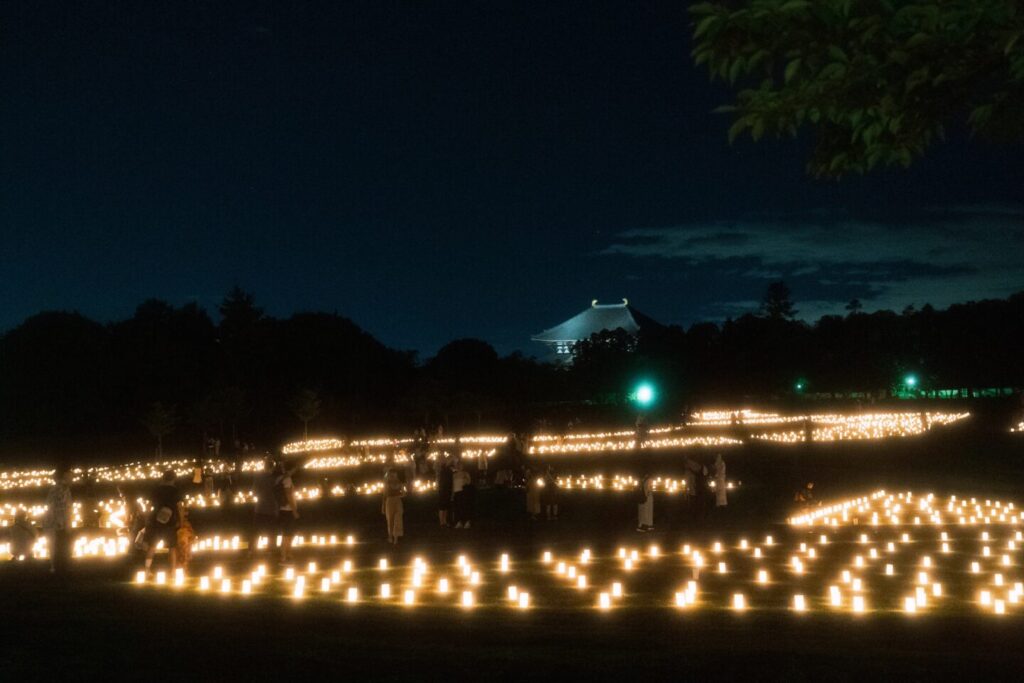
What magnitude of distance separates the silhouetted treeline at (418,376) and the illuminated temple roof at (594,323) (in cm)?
6307

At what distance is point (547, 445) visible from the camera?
58.8 metres

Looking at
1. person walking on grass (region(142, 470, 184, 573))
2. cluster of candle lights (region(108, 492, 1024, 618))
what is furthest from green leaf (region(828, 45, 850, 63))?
person walking on grass (region(142, 470, 184, 573))

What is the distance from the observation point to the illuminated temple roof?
552 feet

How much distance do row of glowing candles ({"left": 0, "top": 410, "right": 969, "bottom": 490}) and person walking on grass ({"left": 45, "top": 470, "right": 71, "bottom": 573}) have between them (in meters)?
23.1

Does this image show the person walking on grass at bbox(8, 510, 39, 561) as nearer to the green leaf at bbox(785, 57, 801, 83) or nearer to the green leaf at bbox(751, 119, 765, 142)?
the green leaf at bbox(751, 119, 765, 142)

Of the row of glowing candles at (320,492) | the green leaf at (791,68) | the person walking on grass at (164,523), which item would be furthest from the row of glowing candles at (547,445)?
the green leaf at (791,68)

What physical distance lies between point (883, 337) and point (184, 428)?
57.4 meters

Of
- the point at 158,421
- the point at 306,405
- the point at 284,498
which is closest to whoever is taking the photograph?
the point at 284,498

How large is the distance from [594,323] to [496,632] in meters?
160

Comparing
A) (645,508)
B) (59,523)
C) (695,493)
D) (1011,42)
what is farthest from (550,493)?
(1011,42)

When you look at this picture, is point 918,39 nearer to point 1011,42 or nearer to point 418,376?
point 1011,42

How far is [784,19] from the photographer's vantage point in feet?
24.2

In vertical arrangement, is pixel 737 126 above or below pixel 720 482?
above

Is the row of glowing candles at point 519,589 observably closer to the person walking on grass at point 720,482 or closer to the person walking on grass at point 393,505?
the person walking on grass at point 393,505
